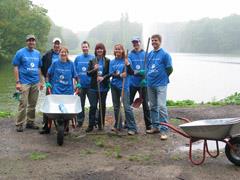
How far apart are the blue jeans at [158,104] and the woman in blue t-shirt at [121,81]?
41 centimetres

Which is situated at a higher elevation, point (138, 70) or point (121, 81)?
point (138, 70)

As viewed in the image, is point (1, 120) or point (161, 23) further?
point (161, 23)

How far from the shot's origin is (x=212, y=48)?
243 feet

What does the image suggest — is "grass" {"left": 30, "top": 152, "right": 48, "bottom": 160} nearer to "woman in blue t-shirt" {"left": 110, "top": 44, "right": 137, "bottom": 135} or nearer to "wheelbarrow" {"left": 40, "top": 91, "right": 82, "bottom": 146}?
"wheelbarrow" {"left": 40, "top": 91, "right": 82, "bottom": 146}

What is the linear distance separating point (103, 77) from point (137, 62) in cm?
67

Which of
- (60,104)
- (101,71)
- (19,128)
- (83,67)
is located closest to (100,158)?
(60,104)

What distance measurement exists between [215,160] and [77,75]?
2.96m

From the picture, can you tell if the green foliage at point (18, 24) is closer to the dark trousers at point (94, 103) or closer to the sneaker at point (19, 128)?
the sneaker at point (19, 128)

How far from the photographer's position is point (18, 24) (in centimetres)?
4928

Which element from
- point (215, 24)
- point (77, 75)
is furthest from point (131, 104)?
point (215, 24)

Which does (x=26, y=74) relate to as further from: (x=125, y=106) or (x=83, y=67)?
(x=125, y=106)

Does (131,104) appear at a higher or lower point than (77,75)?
lower

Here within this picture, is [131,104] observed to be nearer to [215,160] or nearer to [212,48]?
[215,160]

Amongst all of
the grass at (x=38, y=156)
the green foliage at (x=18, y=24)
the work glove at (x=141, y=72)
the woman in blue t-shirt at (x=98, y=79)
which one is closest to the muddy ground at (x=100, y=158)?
the grass at (x=38, y=156)
